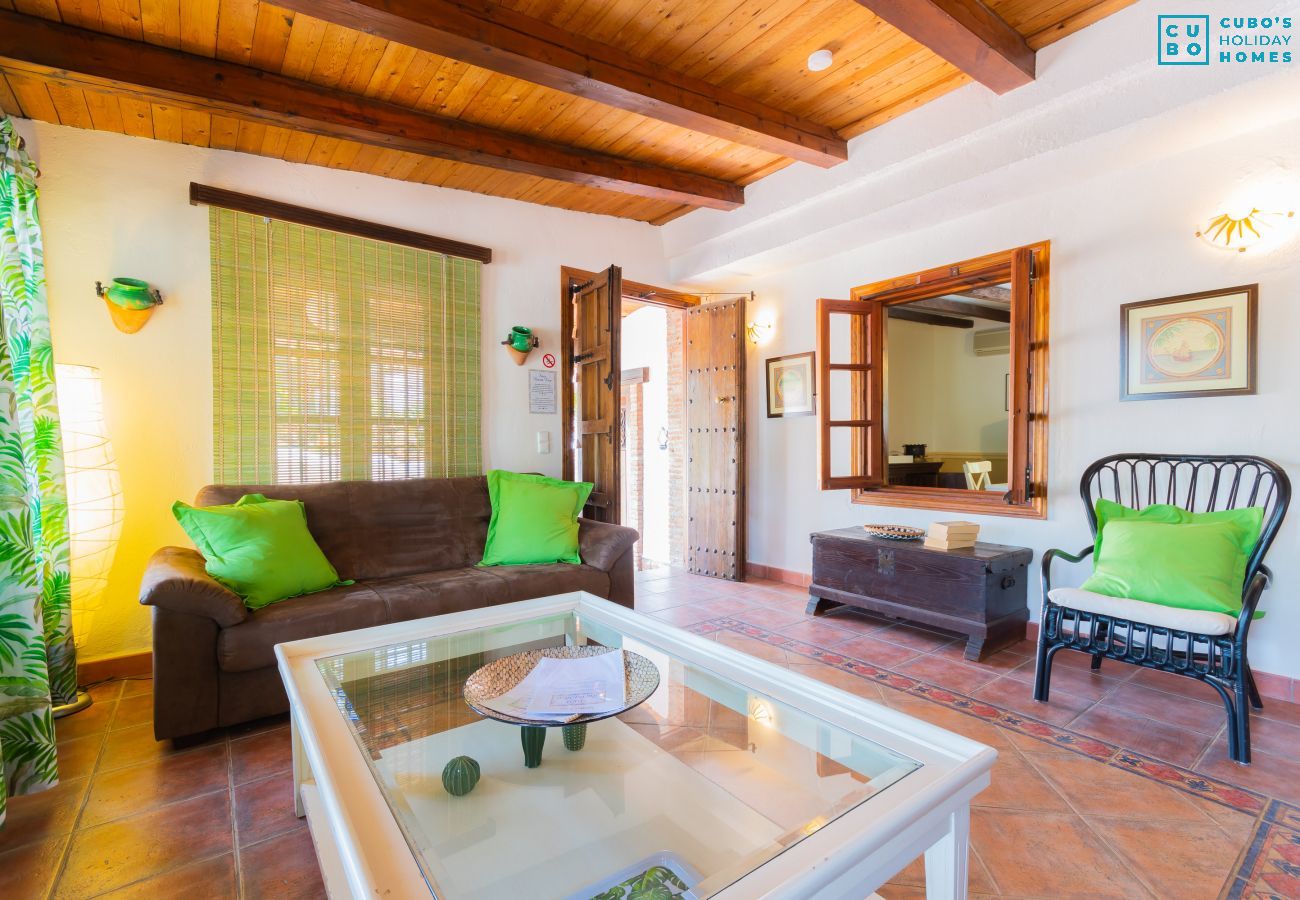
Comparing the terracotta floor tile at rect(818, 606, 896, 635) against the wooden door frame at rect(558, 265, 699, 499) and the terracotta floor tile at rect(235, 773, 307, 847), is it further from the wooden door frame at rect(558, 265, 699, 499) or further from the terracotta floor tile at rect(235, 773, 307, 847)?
the terracotta floor tile at rect(235, 773, 307, 847)

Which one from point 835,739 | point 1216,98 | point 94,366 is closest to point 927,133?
point 1216,98

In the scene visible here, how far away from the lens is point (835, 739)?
4.01 feet

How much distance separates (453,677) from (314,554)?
4.49ft

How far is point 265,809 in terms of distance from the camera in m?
1.73

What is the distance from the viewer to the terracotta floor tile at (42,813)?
1.61 m

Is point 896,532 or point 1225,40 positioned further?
point 896,532

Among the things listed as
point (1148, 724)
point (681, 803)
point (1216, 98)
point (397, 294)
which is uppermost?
point (1216, 98)

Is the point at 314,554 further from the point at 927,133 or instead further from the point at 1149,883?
the point at 927,133

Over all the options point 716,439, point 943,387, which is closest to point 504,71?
point 716,439

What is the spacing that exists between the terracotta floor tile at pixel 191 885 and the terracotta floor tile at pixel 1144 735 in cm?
264

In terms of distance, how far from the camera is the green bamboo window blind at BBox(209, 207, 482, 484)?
2.96 metres

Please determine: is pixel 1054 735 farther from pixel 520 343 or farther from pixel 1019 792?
pixel 520 343

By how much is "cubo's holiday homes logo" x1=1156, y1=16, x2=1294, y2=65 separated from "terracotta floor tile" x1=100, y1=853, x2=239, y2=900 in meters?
3.86

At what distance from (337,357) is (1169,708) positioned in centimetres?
411
